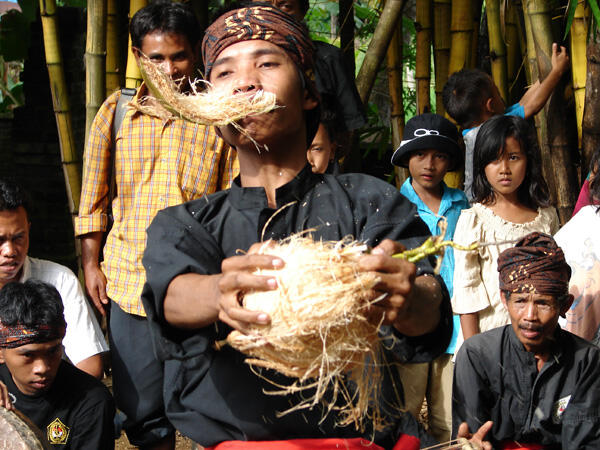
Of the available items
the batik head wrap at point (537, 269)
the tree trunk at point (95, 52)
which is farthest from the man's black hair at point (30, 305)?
the batik head wrap at point (537, 269)

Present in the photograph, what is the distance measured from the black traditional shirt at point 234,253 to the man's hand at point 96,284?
1.66m

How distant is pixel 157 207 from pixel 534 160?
175 centimetres

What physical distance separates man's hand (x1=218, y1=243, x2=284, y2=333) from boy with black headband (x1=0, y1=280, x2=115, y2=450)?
5.98 feet

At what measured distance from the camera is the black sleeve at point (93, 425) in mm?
2902

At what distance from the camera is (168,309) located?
1.46 meters

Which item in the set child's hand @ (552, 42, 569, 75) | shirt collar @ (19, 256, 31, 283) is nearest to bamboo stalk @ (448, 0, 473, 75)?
child's hand @ (552, 42, 569, 75)

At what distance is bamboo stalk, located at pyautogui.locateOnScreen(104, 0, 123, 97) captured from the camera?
4375 mm

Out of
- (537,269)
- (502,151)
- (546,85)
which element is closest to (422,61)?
(546,85)

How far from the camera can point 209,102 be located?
171cm

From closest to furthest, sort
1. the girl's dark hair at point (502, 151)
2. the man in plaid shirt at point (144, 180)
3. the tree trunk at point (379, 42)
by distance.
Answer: the man in plaid shirt at point (144, 180)
the girl's dark hair at point (502, 151)
the tree trunk at point (379, 42)

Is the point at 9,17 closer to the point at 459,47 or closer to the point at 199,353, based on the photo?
the point at 459,47

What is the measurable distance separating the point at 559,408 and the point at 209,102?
1.74m

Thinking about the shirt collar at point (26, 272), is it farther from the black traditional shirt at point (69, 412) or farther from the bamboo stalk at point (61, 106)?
the bamboo stalk at point (61, 106)

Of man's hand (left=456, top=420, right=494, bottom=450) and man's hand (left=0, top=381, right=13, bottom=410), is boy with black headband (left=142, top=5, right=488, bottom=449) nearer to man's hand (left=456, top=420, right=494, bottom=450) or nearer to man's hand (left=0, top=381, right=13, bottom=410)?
man's hand (left=456, top=420, right=494, bottom=450)
